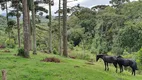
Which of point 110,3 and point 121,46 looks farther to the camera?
point 110,3

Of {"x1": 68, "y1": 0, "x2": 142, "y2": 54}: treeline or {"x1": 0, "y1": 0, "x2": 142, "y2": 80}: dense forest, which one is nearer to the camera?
{"x1": 0, "y1": 0, "x2": 142, "y2": 80}: dense forest

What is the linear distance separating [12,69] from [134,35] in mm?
48752

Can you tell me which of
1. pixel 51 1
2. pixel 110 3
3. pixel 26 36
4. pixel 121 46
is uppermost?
pixel 110 3

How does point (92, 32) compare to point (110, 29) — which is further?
point (92, 32)

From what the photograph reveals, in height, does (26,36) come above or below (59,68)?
above

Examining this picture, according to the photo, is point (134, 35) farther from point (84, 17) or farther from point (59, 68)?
point (59, 68)

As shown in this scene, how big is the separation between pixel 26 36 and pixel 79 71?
7.64m

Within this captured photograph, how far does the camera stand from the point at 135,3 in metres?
70.7

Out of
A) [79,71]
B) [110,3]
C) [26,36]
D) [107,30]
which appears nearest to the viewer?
[79,71]

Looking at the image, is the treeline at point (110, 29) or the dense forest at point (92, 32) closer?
the dense forest at point (92, 32)

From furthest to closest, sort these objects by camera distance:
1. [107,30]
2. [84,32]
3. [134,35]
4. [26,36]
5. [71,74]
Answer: [84,32], [107,30], [134,35], [26,36], [71,74]

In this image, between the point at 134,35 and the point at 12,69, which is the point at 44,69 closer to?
the point at 12,69

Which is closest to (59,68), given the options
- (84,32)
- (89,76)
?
(89,76)

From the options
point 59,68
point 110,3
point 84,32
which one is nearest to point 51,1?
point 59,68
